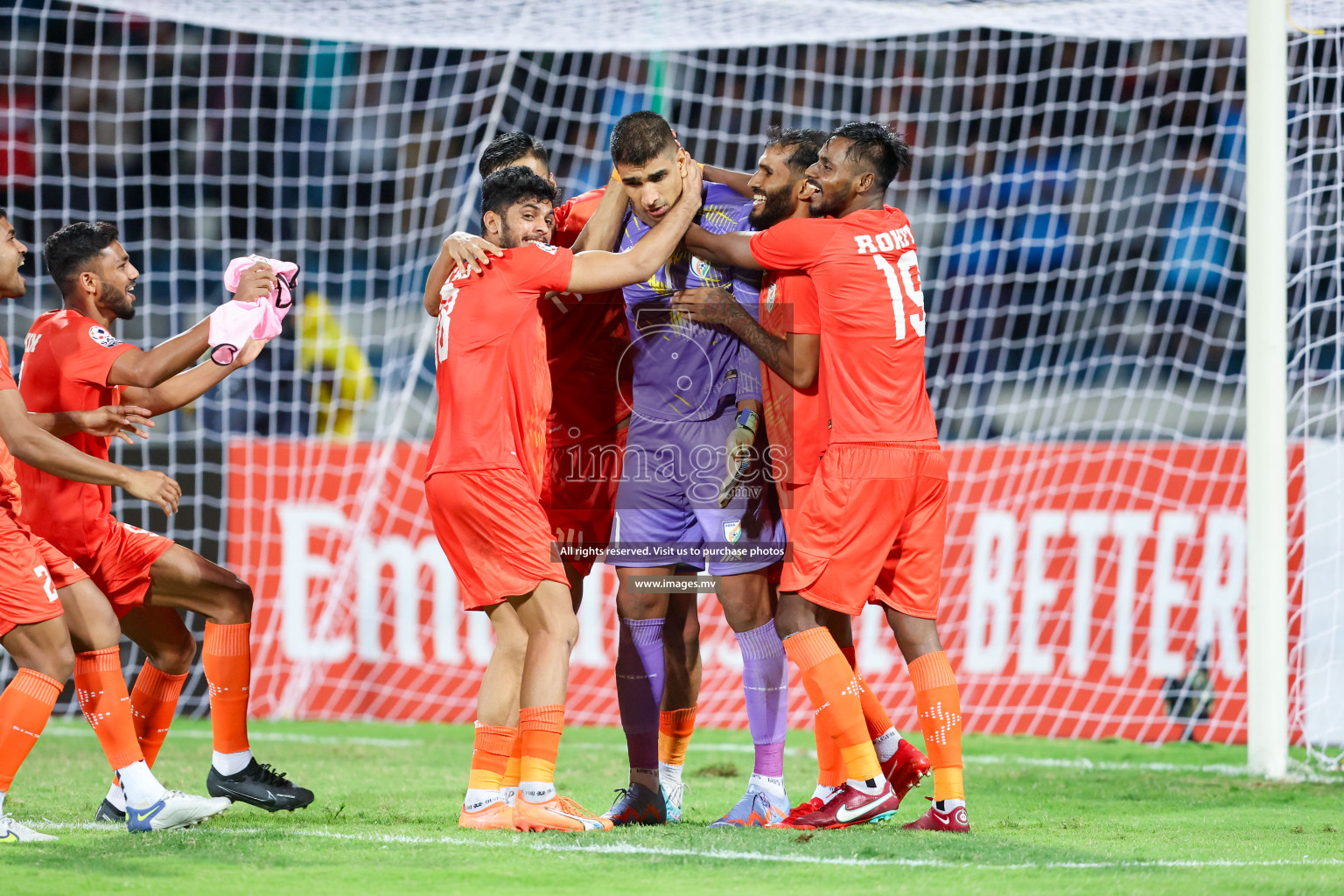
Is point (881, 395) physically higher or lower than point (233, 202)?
lower

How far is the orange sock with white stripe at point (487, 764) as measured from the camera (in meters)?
4.50

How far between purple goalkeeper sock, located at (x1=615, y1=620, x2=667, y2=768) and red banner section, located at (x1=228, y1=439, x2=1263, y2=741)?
3.45m

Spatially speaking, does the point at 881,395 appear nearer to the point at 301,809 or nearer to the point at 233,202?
the point at 301,809

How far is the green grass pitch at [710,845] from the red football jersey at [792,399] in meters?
1.25

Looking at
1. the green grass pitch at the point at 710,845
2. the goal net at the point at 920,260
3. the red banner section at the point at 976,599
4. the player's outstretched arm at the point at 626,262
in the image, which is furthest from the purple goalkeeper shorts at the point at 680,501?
the red banner section at the point at 976,599

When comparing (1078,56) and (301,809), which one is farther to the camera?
(1078,56)

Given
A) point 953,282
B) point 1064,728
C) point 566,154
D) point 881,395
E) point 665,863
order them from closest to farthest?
1. point 665,863
2. point 881,395
3. point 1064,728
4. point 953,282
5. point 566,154

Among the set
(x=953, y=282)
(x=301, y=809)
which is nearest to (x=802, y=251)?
(x=301, y=809)

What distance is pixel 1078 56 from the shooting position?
12125 millimetres

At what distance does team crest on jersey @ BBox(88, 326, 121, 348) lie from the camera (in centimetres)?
492

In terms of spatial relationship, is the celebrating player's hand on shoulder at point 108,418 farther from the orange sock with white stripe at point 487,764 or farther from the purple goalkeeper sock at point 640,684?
the purple goalkeeper sock at point 640,684

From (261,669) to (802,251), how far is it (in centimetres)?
562

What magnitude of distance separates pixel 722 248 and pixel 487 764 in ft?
6.13

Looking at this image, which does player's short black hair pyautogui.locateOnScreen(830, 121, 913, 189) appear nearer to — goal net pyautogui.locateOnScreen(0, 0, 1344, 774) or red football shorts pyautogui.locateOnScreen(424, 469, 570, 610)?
red football shorts pyautogui.locateOnScreen(424, 469, 570, 610)
